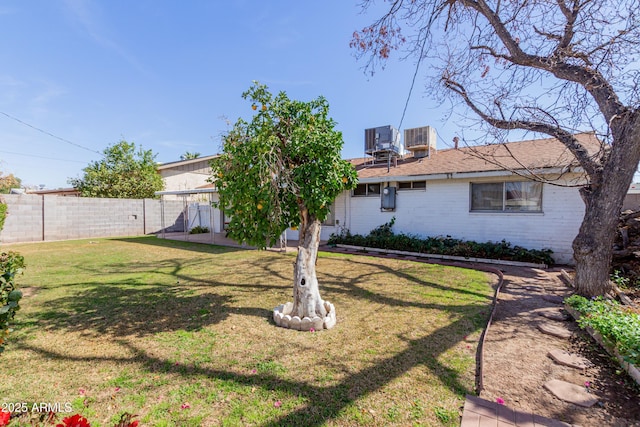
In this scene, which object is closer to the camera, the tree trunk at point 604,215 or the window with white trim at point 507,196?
the tree trunk at point 604,215

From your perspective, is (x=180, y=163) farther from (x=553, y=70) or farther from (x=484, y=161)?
(x=553, y=70)

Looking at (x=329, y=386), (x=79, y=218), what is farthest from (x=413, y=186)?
(x=79, y=218)

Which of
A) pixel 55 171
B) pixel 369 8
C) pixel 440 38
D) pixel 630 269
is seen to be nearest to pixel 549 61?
pixel 440 38

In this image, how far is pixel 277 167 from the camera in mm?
3574

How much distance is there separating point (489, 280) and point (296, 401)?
5732 mm

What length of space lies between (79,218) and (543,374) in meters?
19.6

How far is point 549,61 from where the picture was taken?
16.3ft

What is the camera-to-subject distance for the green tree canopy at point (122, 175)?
65.8 ft

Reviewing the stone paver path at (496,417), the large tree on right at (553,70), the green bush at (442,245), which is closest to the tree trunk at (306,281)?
the stone paver path at (496,417)

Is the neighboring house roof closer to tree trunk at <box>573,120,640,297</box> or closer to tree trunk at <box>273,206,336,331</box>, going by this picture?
tree trunk at <box>273,206,336,331</box>

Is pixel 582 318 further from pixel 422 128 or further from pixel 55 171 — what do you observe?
pixel 55 171

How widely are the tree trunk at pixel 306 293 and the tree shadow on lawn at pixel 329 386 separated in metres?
0.92

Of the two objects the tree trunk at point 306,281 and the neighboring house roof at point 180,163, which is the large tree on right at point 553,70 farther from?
the neighboring house roof at point 180,163

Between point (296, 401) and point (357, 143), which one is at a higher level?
point (357, 143)
